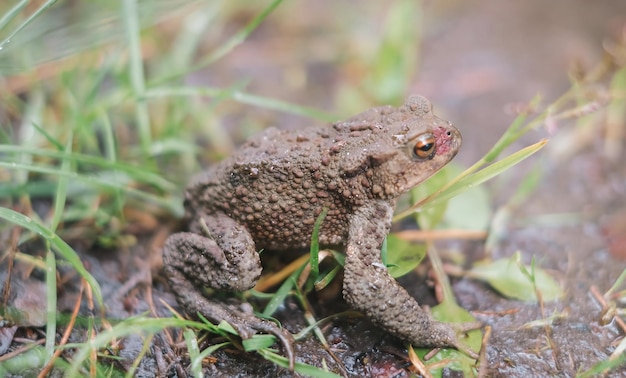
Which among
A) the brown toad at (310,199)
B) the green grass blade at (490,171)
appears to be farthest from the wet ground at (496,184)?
the green grass blade at (490,171)

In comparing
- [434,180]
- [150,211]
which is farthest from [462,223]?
[150,211]

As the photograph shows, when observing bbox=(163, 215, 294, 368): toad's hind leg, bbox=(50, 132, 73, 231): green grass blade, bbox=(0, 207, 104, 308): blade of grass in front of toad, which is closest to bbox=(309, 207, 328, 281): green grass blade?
bbox=(163, 215, 294, 368): toad's hind leg

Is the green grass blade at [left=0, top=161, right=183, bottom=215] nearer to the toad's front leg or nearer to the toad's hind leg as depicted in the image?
the toad's hind leg

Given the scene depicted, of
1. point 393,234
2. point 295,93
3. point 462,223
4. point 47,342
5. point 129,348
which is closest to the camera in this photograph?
point 47,342

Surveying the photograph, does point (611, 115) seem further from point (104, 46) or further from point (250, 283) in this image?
point (104, 46)

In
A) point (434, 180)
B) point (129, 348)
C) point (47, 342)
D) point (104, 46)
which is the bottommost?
point (129, 348)

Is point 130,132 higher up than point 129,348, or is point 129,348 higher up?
point 130,132
